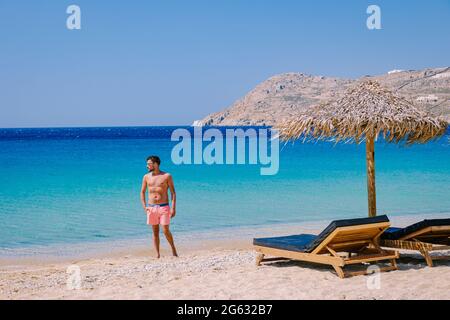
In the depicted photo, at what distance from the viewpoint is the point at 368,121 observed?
6320 millimetres

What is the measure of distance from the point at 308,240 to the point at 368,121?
4.66 ft

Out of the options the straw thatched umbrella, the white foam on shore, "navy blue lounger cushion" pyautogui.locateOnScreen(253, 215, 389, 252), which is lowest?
the white foam on shore

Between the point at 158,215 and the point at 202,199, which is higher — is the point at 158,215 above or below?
above

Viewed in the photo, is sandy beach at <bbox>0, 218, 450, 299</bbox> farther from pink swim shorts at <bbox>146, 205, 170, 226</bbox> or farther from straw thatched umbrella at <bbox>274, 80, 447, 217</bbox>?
straw thatched umbrella at <bbox>274, 80, 447, 217</bbox>

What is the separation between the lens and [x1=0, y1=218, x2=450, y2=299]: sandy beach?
196 inches

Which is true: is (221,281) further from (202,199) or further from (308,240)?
(202,199)

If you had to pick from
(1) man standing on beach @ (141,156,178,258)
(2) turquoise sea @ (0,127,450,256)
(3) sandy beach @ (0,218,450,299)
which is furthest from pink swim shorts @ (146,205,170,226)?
(2) turquoise sea @ (0,127,450,256)

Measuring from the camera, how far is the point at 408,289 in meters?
5.01

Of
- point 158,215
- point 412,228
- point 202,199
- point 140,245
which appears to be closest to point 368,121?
point 412,228

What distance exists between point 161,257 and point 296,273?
2362mm

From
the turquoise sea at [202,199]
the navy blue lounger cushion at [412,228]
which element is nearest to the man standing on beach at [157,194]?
the turquoise sea at [202,199]

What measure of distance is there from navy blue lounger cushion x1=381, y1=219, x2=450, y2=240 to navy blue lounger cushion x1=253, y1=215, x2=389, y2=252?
0.52 meters

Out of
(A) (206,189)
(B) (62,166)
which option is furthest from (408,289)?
(B) (62,166)
